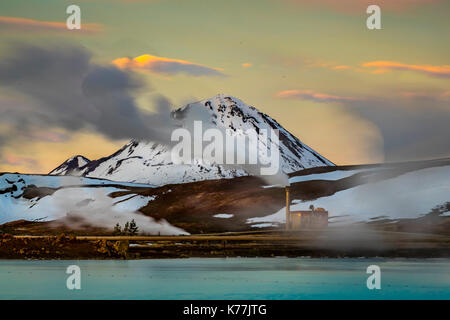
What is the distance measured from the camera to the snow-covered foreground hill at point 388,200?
166 metres

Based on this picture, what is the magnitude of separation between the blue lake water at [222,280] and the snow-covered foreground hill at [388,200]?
7246 centimetres

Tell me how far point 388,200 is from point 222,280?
11834 cm

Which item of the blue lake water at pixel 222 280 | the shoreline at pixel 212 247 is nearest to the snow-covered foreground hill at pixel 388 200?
the shoreline at pixel 212 247

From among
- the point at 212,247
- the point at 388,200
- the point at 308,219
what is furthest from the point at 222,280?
the point at 388,200

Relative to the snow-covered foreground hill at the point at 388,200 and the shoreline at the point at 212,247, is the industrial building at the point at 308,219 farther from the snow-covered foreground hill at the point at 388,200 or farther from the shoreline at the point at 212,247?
the shoreline at the point at 212,247

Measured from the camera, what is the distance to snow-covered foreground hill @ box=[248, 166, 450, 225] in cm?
16588

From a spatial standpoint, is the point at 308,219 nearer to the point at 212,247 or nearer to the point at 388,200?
the point at 388,200

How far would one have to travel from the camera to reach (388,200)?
7111 inches

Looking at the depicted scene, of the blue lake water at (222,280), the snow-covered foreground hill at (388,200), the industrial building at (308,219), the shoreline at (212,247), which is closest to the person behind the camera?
the blue lake water at (222,280)

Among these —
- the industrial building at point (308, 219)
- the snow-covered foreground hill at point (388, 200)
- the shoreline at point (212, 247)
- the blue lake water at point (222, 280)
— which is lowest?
the blue lake water at point (222, 280)

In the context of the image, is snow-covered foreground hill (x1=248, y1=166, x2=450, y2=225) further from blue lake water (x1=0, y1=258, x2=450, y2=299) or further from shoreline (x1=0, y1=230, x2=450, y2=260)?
blue lake water (x1=0, y1=258, x2=450, y2=299)
